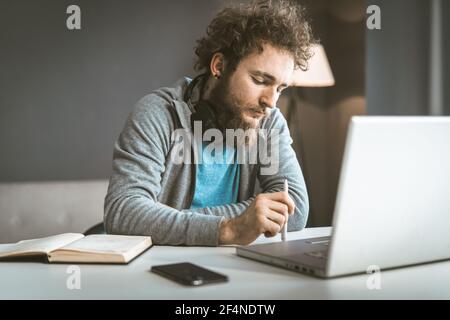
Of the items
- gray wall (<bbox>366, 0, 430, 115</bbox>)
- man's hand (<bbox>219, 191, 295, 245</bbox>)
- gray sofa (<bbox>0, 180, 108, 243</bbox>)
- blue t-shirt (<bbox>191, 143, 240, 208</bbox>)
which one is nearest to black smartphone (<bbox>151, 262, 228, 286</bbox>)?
man's hand (<bbox>219, 191, 295, 245</bbox>)

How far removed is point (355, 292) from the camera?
77cm

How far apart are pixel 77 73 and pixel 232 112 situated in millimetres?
1490

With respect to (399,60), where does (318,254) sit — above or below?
below

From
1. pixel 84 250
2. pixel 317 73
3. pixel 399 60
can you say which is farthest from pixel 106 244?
pixel 399 60

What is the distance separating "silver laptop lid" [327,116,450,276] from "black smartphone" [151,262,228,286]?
0.18m

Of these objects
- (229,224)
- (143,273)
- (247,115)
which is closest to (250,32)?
(247,115)

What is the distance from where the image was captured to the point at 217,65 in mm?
1775

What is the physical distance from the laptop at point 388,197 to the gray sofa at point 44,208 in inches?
70.9

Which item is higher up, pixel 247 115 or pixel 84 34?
pixel 84 34

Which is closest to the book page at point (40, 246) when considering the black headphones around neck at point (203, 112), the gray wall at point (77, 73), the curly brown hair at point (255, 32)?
the black headphones around neck at point (203, 112)

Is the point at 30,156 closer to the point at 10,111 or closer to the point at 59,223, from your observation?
the point at 10,111

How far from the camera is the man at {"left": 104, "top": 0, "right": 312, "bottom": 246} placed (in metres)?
1.40

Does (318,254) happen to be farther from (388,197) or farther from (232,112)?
(232,112)

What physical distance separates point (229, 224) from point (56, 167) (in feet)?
6.29
